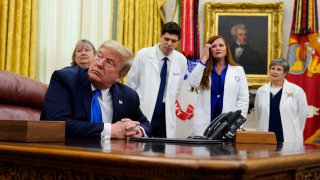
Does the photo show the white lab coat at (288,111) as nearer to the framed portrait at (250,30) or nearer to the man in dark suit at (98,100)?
the framed portrait at (250,30)

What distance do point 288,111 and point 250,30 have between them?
210 centimetres

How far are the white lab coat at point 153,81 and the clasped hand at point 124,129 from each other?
7.57 ft

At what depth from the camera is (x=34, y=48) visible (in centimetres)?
531

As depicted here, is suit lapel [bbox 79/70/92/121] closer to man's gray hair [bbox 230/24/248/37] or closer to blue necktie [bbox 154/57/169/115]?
blue necktie [bbox 154/57/169/115]

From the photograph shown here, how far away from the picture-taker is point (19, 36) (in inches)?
202

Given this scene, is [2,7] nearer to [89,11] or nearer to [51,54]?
[51,54]

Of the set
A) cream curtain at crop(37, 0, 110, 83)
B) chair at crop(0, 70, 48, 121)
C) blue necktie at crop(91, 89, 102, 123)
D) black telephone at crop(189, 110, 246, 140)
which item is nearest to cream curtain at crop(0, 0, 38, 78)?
cream curtain at crop(37, 0, 110, 83)

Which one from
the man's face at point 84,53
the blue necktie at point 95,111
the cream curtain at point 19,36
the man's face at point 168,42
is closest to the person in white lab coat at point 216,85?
the man's face at point 168,42

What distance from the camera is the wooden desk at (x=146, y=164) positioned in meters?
1.00

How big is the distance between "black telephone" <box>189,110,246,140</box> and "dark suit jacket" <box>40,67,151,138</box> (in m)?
0.48

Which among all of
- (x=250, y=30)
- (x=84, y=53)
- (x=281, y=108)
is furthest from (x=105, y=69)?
(x=250, y=30)

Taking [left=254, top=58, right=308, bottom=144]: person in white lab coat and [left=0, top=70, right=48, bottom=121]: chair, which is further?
[left=254, top=58, right=308, bottom=144]: person in white lab coat

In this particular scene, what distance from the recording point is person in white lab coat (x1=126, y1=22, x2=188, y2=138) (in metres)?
4.82

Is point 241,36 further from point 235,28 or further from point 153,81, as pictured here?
point 153,81
